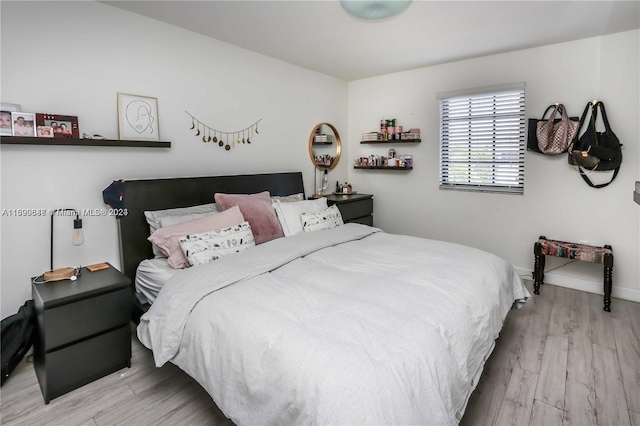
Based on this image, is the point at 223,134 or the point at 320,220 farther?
the point at 223,134

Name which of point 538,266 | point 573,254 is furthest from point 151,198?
point 573,254

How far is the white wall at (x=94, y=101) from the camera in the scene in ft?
7.07

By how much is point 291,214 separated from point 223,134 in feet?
3.47

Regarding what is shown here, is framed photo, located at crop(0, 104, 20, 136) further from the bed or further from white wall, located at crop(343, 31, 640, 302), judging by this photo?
white wall, located at crop(343, 31, 640, 302)

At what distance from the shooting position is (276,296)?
5.54 feet

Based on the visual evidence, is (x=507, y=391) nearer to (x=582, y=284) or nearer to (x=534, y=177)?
(x=582, y=284)

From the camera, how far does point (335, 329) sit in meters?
1.38

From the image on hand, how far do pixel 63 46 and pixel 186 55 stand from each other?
0.89 meters

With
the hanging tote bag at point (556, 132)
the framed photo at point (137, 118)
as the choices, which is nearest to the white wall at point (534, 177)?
the hanging tote bag at point (556, 132)

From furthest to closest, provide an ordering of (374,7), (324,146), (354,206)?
(324,146) < (354,206) < (374,7)

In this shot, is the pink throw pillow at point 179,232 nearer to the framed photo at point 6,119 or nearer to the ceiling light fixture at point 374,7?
the framed photo at point 6,119

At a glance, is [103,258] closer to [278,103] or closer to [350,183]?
[278,103]

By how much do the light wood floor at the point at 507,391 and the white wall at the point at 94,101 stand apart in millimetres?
784

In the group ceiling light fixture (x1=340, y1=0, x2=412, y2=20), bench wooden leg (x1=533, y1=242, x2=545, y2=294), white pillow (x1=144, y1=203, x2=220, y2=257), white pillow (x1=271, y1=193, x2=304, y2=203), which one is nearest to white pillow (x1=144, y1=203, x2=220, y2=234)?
white pillow (x1=144, y1=203, x2=220, y2=257)
